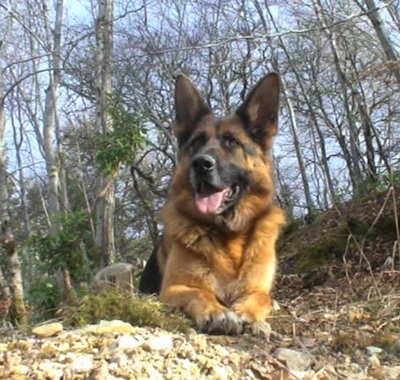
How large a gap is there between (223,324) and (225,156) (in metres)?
1.53

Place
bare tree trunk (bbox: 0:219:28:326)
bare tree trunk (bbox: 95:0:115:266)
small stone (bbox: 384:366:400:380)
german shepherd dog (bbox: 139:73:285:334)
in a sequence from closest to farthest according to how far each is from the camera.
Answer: small stone (bbox: 384:366:400:380) < german shepherd dog (bbox: 139:73:285:334) < bare tree trunk (bbox: 0:219:28:326) < bare tree trunk (bbox: 95:0:115:266)

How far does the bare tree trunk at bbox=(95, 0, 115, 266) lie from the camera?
40.2ft

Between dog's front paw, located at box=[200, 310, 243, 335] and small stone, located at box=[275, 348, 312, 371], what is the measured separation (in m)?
0.43

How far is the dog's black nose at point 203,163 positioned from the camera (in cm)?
459

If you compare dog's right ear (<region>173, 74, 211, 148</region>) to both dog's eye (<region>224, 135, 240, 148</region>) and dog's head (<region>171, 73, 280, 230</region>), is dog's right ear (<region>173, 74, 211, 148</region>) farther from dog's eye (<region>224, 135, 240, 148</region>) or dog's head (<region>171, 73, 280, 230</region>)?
dog's eye (<region>224, 135, 240, 148</region>)

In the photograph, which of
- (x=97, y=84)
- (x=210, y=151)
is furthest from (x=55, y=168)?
(x=210, y=151)

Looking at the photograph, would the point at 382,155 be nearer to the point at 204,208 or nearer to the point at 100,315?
the point at 204,208

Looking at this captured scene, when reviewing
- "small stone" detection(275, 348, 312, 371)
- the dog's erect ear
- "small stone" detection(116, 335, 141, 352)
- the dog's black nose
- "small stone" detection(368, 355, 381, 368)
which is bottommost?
"small stone" detection(368, 355, 381, 368)

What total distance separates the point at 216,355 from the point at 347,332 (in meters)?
1.00

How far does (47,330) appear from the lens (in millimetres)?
3275

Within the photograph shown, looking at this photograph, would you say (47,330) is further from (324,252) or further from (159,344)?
(324,252)

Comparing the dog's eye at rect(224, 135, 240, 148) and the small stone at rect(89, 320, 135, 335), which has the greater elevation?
the dog's eye at rect(224, 135, 240, 148)

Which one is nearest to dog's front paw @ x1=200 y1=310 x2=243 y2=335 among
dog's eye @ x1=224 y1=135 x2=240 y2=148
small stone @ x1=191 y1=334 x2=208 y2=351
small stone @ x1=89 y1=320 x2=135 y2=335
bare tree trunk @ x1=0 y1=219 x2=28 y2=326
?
small stone @ x1=191 y1=334 x2=208 y2=351

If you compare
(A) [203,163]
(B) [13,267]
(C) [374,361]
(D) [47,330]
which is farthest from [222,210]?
(B) [13,267]
